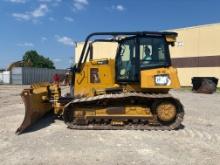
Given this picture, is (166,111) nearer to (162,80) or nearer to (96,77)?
(162,80)

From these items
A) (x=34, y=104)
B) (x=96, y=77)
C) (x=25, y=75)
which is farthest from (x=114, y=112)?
(x=25, y=75)

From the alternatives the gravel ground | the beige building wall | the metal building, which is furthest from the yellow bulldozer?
Answer: the beige building wall

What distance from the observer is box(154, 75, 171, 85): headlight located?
34.3 ft

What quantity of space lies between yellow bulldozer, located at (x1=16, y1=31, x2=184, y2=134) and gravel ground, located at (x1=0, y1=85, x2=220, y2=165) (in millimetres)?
454

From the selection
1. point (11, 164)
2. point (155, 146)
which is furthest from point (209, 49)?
point (11, 164)

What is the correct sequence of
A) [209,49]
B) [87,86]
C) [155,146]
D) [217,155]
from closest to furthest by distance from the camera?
[217,155]
[155,146]
[87,86]
[209,49]

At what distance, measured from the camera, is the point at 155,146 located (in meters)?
8.30

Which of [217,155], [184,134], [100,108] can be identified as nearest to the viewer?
[217,155]

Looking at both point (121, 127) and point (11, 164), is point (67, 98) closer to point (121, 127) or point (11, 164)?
point (121, 127)

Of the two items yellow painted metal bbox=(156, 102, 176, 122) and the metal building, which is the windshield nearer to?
yellow painted metal bbox=(156, 102, 176, 122)

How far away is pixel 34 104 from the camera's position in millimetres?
10484

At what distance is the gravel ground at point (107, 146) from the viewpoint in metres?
7.20

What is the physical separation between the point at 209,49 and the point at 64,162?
3379 centimetres

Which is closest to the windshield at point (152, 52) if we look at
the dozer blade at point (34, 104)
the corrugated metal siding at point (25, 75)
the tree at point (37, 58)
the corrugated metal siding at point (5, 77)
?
the dozer blade at point (34, 104)
